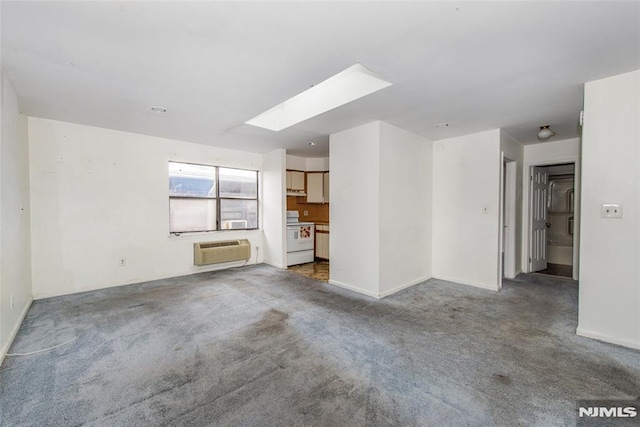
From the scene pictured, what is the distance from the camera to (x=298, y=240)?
570 centimetres

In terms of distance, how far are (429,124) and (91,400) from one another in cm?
430

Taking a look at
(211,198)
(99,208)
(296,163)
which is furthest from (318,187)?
(99,208)

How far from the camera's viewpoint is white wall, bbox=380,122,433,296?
3611mm

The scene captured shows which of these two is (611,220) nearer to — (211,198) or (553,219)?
(553,219)

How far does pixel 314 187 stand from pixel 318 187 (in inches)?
4.1

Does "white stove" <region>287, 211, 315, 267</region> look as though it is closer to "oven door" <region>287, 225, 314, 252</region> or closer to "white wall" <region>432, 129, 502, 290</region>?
"oven door" <region>287, 225, 314, 252</region>

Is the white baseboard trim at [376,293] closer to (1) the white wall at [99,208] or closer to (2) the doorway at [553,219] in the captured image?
(2) the doorway at [553,219]

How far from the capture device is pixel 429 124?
12.0ft

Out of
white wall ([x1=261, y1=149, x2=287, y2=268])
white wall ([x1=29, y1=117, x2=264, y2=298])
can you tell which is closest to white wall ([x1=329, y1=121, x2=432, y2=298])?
white wall ([x1=261, y1=149, x2=287, y2=268])

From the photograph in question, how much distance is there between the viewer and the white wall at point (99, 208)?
352 centimetres

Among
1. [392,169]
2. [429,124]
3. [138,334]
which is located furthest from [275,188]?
[138,334]

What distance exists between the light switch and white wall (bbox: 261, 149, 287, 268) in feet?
14.3

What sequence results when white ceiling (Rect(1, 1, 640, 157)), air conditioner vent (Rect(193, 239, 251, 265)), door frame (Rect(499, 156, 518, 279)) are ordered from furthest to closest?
air conditioner vent (Rect(193, 239, 251, 265)), door frame (Rect(499, 156, 518, 279)), white ceiling (Rect(1, 1, 640, 157))

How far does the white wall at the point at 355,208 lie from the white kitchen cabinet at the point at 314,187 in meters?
2.14
